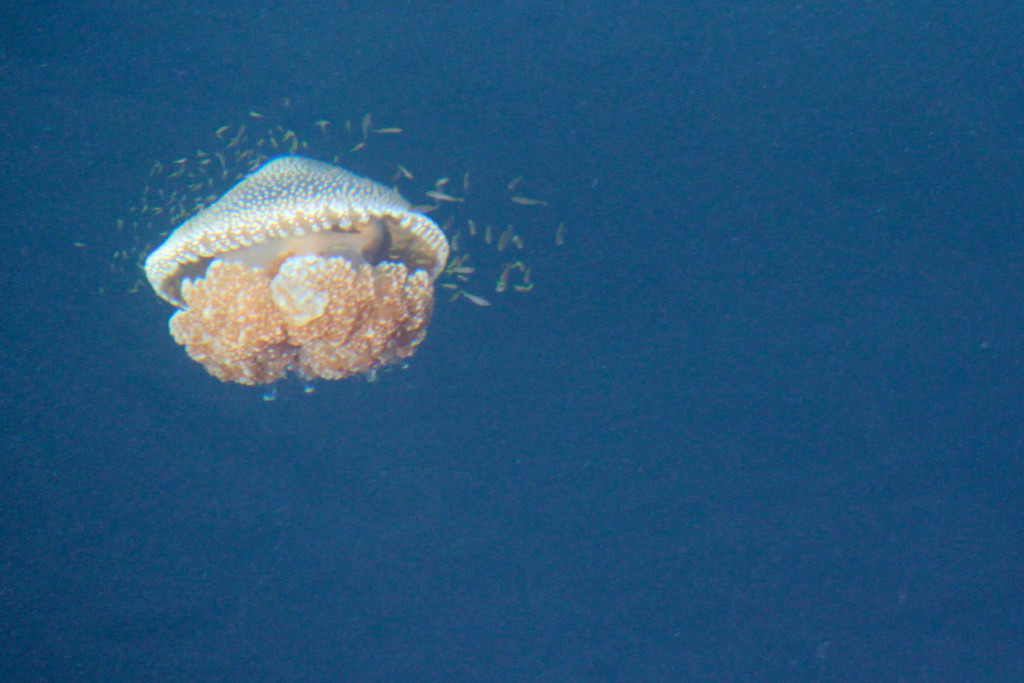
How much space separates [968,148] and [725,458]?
397 cm

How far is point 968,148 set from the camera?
5945 mm

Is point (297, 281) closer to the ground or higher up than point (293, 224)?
closer to the ground

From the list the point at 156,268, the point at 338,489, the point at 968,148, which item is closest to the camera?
the point at 156,268

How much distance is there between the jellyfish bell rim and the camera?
344 cm

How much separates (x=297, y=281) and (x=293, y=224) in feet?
1.23

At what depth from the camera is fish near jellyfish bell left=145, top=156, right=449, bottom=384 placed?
3.37 metres

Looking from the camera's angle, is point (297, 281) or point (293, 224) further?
point (293, 224)

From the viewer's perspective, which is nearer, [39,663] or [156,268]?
[156,268]

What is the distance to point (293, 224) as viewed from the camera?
3436 mm

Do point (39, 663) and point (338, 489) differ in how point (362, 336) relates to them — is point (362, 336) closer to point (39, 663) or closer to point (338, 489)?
point (338, 489)

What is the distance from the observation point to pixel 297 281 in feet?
10.8

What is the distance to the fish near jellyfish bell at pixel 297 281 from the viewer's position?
3365 millimetres

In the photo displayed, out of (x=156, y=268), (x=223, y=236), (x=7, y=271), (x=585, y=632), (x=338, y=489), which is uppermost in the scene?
(x=223, y=236)

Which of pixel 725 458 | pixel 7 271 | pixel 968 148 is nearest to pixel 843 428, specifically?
pixel 725 458
